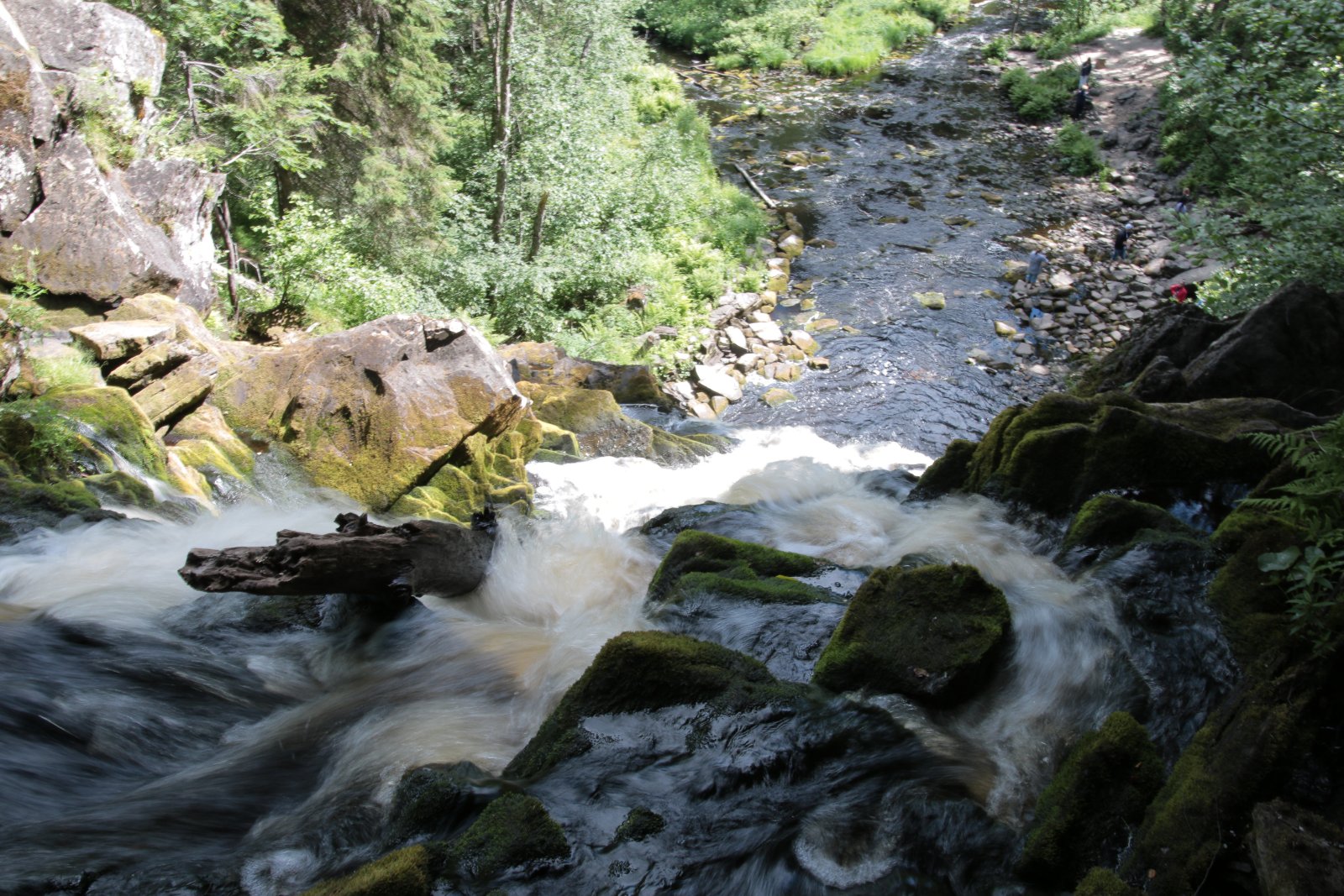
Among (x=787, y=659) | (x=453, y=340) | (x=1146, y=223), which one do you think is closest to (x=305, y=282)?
(x=453, y=340)

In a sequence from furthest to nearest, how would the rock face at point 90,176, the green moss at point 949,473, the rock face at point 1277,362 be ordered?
the rock face at point 90,176 → the rock face at point 1277,362 → the green moss at point 949,473

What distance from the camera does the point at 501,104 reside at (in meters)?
16.5

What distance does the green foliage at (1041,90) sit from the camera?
28953 mm

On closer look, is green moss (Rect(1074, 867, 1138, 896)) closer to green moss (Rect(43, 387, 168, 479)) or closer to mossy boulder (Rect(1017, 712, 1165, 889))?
mossy boulder (Rect(1017, 712, 1165, 889))

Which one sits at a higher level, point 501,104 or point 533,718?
point 501,104

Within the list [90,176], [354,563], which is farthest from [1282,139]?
[90,176]

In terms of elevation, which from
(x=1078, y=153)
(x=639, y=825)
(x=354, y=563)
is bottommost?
(x=639, y=825)

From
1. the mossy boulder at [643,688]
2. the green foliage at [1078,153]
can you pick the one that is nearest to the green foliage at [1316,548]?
the mossy boulder at [643,688]

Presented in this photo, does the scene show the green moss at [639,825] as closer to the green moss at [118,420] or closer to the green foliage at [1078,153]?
the green moss at [118,420]

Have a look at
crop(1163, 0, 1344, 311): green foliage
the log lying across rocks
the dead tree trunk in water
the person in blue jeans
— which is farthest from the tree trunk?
the person in blue jeans

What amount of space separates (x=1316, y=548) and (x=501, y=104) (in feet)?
52.6

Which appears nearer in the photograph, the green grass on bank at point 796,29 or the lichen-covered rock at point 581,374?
the lichen-covered rock at point 581,374

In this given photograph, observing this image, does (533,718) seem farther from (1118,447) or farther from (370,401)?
(1118,447)

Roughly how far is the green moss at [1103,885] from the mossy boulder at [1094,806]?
34 cm
